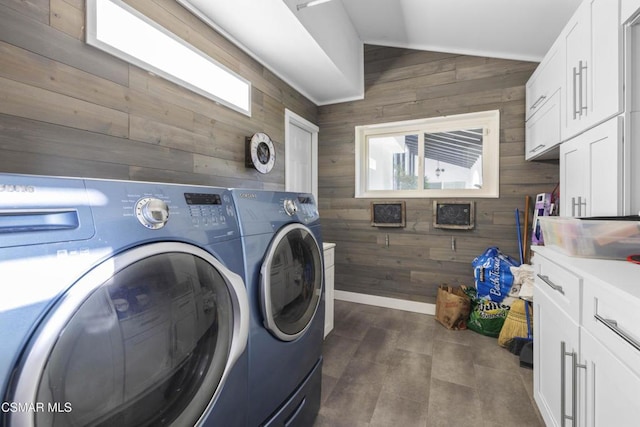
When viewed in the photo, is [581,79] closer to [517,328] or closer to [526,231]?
[526,231]

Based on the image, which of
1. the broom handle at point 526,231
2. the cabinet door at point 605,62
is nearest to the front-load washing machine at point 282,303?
the cabinet door at point 605,62

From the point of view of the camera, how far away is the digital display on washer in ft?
2.53

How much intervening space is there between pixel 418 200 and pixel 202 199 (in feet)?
8.39

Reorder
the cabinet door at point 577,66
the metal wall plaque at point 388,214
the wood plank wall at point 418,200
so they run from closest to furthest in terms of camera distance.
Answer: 1. the cabinet door at point 577,66
2. the wood plank wall at point 418,200
3. the metal wall plaque at point 388,214

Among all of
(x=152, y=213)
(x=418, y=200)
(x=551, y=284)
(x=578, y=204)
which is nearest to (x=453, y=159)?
(x=418, y=200)

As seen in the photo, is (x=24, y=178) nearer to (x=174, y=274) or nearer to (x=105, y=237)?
(x=105, y=237)

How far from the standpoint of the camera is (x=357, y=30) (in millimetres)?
2904

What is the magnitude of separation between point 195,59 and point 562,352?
2470mm

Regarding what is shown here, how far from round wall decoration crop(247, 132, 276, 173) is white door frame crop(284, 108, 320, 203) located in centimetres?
29

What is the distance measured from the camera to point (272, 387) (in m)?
1.02

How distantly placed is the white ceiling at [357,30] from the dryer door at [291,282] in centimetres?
147

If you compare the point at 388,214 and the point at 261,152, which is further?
the point at 388,214

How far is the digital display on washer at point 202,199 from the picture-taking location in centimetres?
77

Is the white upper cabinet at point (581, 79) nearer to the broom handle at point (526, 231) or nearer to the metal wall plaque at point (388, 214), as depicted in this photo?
the broom handle at point (526, 231)
